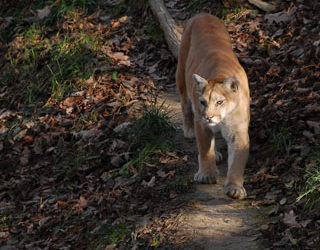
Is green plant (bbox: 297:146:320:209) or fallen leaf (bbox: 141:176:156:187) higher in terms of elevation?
green plant (bbox: 297:146:320:209)

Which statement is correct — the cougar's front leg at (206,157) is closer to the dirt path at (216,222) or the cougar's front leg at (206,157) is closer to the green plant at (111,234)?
the dirt path at (216,222)

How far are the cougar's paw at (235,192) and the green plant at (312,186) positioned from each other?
1.95 feet

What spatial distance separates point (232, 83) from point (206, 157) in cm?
88

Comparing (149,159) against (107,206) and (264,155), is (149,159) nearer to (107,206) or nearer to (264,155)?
(107,206)

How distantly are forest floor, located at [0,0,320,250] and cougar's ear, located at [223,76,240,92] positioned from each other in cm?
90

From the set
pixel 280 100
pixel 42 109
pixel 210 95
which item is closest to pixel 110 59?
pixel 42 109

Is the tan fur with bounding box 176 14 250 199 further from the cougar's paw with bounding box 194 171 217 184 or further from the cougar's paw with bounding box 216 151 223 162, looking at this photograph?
the cougar's paw with bounding box 216 151 223 162

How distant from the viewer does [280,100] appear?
6785mm

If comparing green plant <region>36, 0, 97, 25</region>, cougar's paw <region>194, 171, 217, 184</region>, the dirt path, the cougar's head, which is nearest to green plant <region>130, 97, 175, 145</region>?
cougar's paw <region>194, 171, 217, 184</region>

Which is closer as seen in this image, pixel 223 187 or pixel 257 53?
pixel 223 187

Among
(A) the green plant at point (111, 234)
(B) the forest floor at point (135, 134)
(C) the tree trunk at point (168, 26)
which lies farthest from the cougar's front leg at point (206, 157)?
(C) the tree trunk at point (168, 26)

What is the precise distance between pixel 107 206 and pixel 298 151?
2057 millimetres

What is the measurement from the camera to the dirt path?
500 centimetres

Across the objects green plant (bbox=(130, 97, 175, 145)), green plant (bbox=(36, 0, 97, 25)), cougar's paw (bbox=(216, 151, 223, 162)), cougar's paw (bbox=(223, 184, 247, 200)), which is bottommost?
cougar's paw (bbox=(216, 151, 223, 162))
